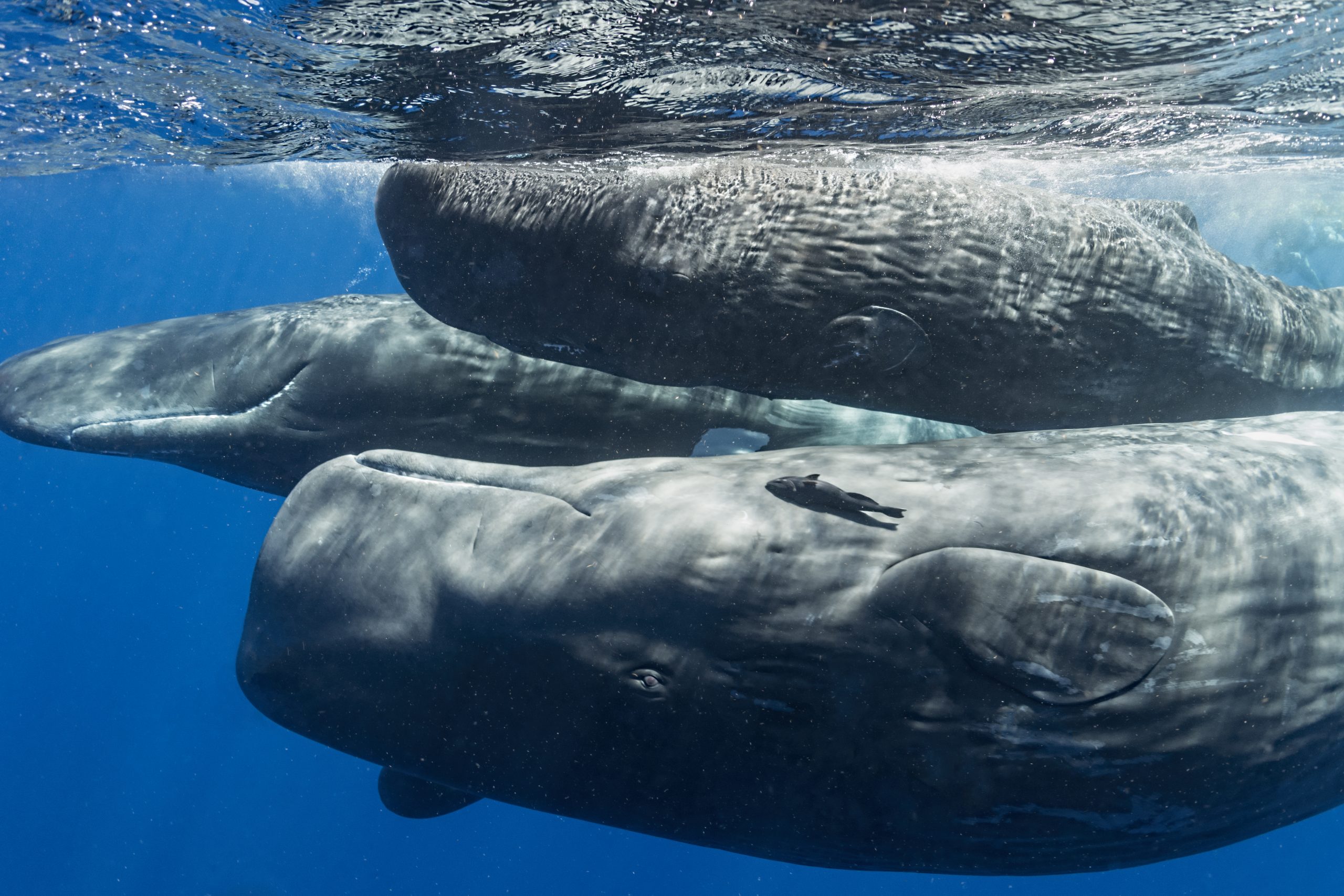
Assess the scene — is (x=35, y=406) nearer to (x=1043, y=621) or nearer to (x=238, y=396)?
(x=238, y=396)

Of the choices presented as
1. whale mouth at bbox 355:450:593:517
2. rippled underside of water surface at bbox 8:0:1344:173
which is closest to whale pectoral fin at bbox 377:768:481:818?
whale mouth at bbox 355:450:593:517

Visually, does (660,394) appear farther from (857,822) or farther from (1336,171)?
(1336,171)

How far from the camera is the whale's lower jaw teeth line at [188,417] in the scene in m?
6.29

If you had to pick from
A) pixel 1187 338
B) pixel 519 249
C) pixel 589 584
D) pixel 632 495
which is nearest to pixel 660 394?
pixel 519 249

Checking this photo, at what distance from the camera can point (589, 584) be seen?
360 cm

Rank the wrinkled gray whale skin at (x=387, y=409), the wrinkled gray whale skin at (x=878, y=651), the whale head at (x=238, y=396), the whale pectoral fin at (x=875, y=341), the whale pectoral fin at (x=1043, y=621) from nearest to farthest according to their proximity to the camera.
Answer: the whale pectoral fin at (x=1043, y=621) < the wrinkled gray whale skin at (x=878, y=651) < the whale pectoral fin at (x=875, y=341) < the wrinkled gray whale skin at (x=387, y=409) < the whale head at (x=238, y=396)

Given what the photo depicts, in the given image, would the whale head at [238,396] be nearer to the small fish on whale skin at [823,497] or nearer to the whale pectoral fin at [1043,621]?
the small fish on whale skin at [823,497]

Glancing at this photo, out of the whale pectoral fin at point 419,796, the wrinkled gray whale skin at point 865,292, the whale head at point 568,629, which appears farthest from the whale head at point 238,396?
the whale pectoral fin at point 419,796

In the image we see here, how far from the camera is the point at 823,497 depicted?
3.61 meters

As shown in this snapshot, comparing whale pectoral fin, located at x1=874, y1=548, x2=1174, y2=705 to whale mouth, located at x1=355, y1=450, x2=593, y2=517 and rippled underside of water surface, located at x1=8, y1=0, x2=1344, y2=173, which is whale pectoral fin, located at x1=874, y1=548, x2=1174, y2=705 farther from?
rippled underside of water surface, located at x1=8, y1=0, x2=1344, y2=173

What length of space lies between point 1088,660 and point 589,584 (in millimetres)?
2178

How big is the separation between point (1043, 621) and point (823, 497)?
1.07m

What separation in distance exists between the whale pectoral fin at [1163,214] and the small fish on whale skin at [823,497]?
11.6ft

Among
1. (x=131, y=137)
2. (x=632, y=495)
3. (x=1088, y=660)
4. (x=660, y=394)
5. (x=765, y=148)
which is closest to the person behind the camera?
(x=1088, y=660)
